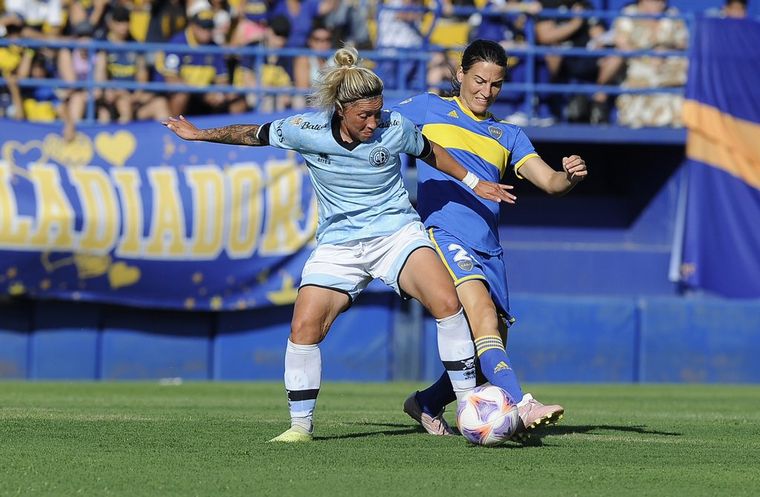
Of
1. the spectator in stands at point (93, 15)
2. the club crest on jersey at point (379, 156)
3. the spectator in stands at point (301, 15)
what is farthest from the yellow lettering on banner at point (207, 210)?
the club crest on jersey at point (379, 156)

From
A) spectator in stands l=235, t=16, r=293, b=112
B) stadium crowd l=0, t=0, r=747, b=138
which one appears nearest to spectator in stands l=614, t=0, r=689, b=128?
stadium crowd l=0, t=0, r=747, b=138

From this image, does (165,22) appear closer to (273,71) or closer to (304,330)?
(273,71)

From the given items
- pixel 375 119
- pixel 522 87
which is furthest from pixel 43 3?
pixel 375 119

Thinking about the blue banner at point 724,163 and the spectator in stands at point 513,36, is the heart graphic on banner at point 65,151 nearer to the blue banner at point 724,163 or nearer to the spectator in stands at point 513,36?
the spectator in stands at point 513,36

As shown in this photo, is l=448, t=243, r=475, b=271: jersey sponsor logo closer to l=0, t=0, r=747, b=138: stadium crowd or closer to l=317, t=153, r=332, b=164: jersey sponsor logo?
l=317, t=153, r=332, b=164: jersey sponsor logo

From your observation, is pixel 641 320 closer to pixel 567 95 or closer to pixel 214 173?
pixel 567 95

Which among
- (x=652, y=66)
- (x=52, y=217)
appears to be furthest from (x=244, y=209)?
(x=652, y=66)

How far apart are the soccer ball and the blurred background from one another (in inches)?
382

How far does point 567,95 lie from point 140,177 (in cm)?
590

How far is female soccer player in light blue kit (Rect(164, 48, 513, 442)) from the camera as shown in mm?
7336

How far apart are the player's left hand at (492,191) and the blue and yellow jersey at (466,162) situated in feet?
1.54

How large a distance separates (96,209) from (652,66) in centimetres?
736

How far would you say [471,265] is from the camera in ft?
25.4

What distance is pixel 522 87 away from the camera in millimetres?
17391
